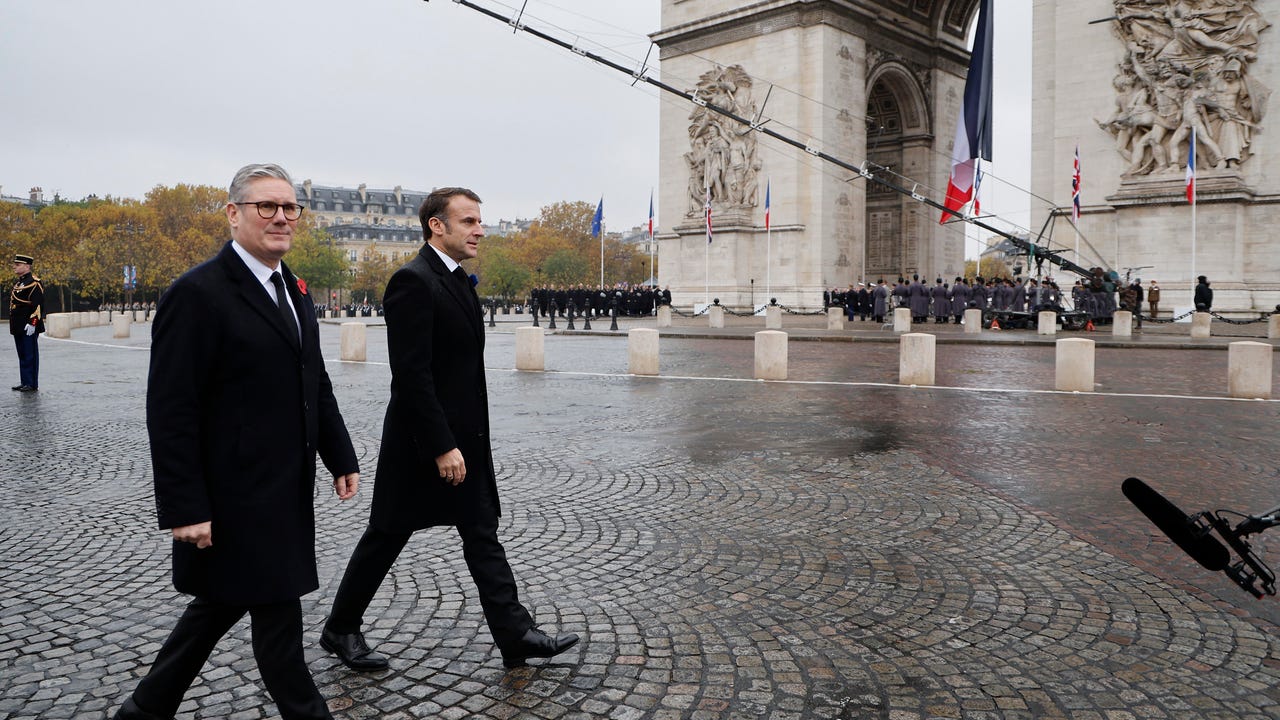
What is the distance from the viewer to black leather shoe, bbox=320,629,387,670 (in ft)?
11.7

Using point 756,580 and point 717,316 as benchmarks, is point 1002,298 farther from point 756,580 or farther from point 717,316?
point 756,580

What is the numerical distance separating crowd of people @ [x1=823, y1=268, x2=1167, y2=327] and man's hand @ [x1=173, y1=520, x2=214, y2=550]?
26546 millimetres

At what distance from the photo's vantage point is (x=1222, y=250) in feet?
84.5

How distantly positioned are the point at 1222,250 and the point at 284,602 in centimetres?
2855

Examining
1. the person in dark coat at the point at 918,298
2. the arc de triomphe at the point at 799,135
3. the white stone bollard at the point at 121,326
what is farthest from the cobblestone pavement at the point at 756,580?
the arc de triomphe at the point at 799,135

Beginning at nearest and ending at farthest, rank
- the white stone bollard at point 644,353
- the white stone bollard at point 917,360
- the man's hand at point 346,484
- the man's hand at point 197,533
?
the man's hand at point 197,533 → the man's hand at point 346,484 → the white stone bollard at point 917,360 → the white stone bollard at point 644,353

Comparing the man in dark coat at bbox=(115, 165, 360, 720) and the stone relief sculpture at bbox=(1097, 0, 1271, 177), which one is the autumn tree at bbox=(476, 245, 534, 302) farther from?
the man in dark coat at bbox=(115, 165, 360, 720)

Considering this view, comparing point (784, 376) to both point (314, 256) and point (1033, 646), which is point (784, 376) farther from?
point (314, 256)

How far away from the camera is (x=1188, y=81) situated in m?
25.5

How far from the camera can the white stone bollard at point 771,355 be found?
14227 mm

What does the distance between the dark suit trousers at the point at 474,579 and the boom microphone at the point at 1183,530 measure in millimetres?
2106

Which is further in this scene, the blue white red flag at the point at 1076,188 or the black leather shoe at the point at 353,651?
the blue white red flag at the point at 1076,188

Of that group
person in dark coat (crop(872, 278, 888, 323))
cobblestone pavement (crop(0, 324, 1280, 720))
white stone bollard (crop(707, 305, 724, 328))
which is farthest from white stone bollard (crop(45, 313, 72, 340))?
person in dark coat (crop(872, 278, 888, 323))

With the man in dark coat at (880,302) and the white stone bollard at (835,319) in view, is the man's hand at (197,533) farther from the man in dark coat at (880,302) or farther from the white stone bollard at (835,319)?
the man in dark coat at (880,302)
